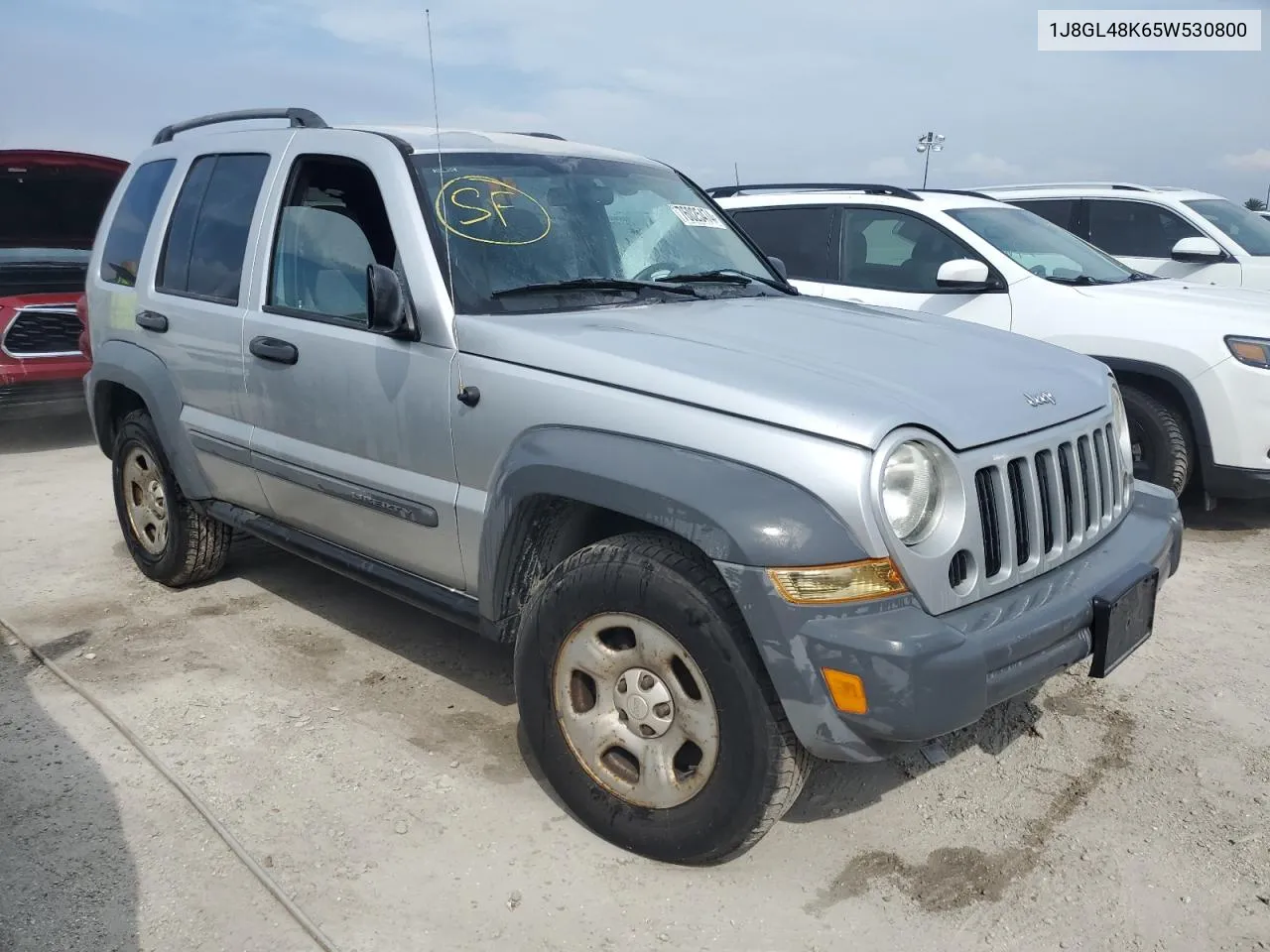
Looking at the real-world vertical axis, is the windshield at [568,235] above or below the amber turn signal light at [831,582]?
above

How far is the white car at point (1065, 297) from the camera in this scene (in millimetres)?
5227

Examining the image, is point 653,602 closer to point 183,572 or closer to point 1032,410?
point 1032,410

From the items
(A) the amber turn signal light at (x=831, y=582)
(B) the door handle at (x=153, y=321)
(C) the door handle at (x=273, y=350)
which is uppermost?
(B) the door handle at (x=153, y=321)

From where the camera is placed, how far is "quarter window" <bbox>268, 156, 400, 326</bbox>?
11.1ft

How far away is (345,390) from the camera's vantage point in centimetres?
339

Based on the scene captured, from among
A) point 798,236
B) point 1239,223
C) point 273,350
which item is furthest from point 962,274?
point 1239,223

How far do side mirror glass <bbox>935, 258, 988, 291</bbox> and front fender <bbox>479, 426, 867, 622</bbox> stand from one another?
11.3 ft

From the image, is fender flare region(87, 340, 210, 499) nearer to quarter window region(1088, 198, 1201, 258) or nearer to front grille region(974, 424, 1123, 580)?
front grille region(974, 424, 1123, 580)

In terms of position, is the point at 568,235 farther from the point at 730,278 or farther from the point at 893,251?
the point at 893,251

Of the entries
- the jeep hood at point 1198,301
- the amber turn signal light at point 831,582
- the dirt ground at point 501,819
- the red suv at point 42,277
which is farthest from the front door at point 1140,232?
the red suv at point 42,277

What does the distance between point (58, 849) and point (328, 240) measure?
6.48ft

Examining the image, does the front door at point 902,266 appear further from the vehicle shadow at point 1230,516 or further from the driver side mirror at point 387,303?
the driver side mirror at point 387,303

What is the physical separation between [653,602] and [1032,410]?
110cm

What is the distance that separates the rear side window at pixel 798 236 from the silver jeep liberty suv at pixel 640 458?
237cm
